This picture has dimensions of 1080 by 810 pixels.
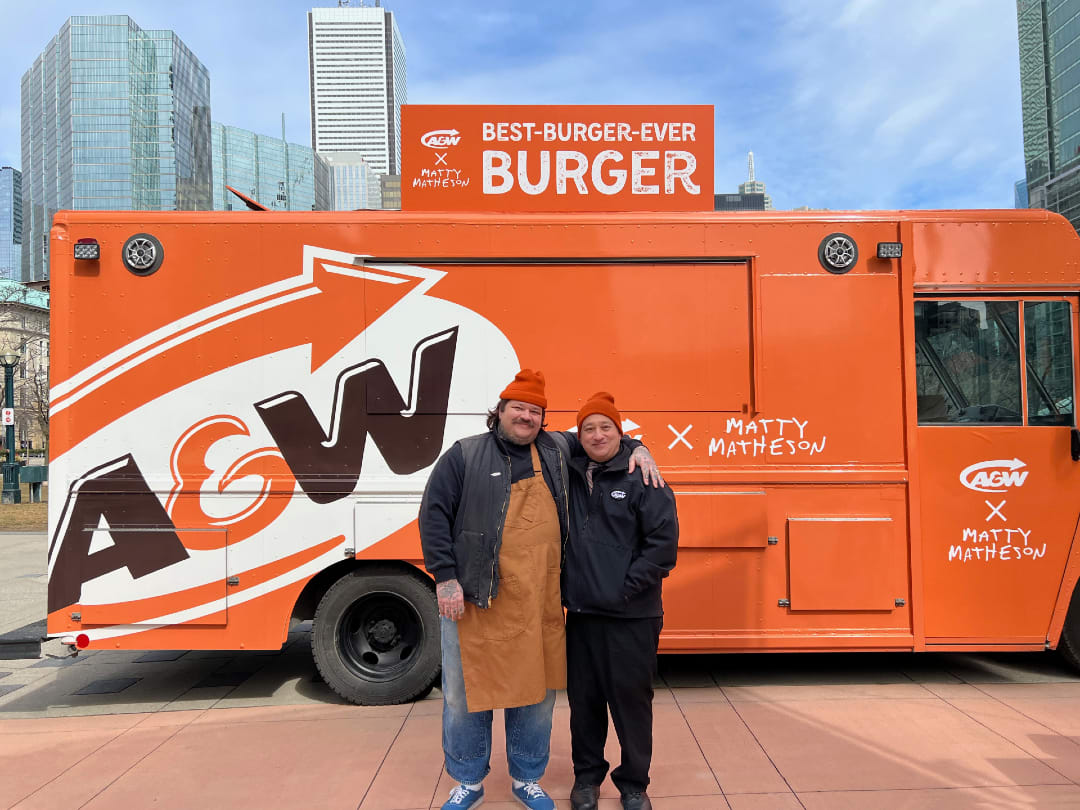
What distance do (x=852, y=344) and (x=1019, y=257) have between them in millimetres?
1231

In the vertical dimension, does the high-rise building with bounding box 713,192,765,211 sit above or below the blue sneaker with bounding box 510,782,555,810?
above

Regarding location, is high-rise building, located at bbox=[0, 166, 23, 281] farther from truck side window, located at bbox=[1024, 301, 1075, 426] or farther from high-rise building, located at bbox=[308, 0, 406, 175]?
truck side window, located at bbox=[1024, 301, 1075, 426]

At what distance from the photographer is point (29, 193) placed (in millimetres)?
130000

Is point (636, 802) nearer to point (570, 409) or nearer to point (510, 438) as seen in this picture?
point (510, 438)

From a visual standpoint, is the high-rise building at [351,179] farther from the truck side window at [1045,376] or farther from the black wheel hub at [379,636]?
the truck side window at [1045,376]

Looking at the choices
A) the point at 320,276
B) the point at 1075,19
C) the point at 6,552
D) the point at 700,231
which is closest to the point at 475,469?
the point at 320,276

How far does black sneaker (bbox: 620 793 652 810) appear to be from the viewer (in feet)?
10.1

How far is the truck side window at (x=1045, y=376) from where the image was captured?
4.55 metres

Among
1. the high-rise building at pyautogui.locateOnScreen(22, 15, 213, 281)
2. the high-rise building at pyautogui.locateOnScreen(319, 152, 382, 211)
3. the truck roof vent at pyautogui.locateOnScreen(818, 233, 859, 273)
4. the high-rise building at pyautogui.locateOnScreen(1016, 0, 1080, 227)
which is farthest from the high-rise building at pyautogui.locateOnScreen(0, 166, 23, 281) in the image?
the truck roof vent at pyautogui.locateOnScreen(818, 233, 859, 273)

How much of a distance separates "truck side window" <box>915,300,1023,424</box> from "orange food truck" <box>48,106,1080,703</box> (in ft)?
0.06

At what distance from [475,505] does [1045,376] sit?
12.7 feet

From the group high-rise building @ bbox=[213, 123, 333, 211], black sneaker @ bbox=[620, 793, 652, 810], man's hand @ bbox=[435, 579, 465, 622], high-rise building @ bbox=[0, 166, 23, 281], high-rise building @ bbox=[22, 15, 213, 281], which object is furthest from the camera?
high-rise building @ bbox=[0, 166, 23, 281]

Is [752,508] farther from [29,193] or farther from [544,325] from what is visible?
[29,193]

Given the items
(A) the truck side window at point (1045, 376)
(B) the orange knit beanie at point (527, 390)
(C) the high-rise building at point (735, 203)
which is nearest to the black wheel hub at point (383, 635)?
(B) the orange knit beanie at point (527, 390)
